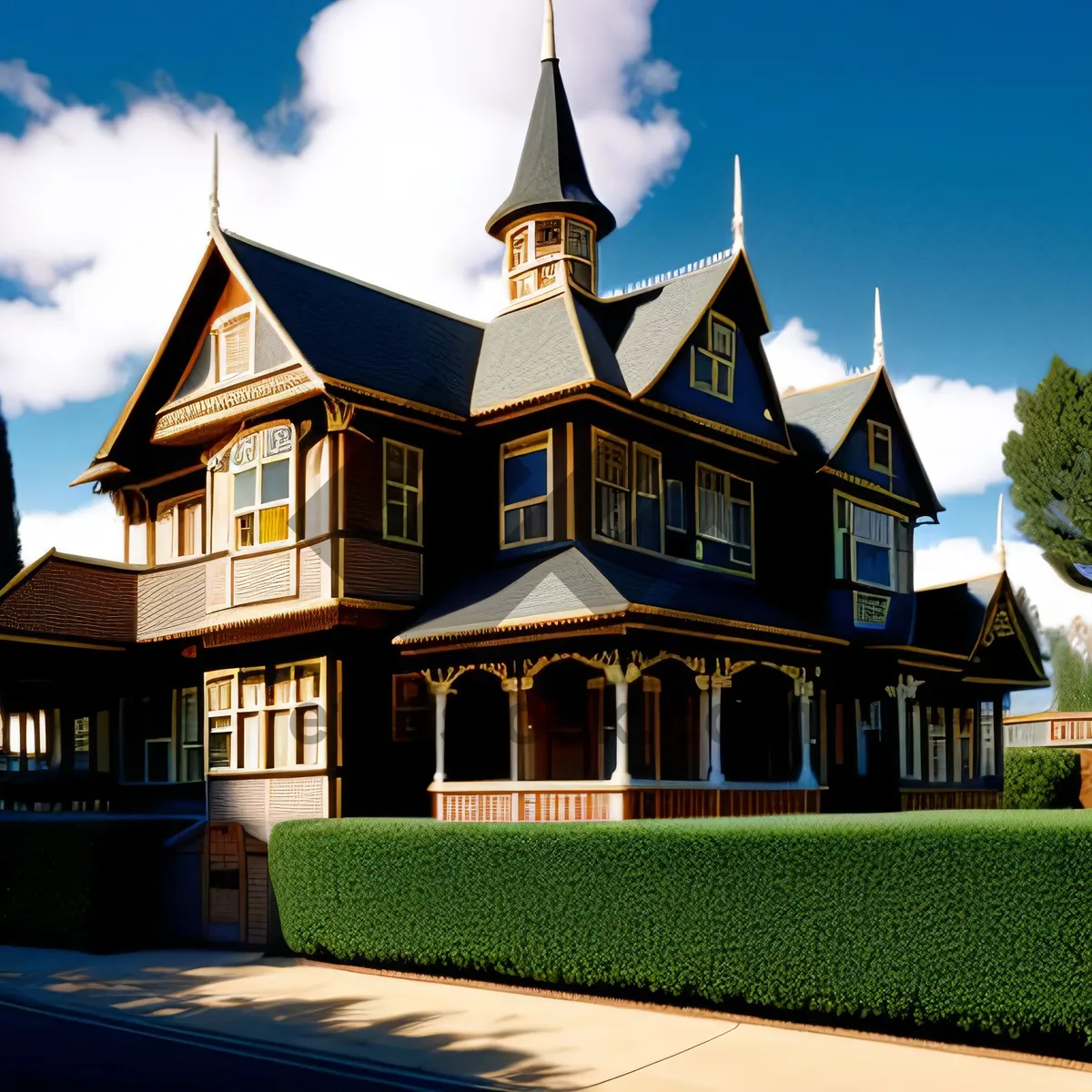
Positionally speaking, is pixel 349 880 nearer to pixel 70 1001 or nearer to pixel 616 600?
pixel 70 1001

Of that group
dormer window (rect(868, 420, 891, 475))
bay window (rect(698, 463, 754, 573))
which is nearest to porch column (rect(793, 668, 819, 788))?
bay window (rect(698, 463, 754, 573))

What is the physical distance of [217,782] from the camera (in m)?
22.3

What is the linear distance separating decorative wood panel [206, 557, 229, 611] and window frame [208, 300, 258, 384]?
3091 millimetres

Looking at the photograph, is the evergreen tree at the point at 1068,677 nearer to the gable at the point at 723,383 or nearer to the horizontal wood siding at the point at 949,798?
the horizontal wood siding at the point at 949,798

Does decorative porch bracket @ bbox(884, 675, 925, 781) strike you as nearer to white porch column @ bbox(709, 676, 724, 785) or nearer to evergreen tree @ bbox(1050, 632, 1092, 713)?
white porch column @ bbox(709, 676, 724, 785)

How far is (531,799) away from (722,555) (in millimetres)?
6946

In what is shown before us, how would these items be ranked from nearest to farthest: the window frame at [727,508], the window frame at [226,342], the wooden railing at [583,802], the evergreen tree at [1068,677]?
the wooden railing at [583,802]
the window frame at [226,342]
the window frame at [727,508]
the evergreen tree at [1068,677]

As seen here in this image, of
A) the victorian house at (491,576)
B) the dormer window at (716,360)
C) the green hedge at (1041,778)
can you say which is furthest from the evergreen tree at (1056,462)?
the dormer window at (716,360)

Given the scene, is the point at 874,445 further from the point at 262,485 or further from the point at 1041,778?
the point at 262,485

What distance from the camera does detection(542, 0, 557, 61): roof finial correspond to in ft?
98.6

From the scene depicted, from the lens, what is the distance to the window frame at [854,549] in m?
26.4

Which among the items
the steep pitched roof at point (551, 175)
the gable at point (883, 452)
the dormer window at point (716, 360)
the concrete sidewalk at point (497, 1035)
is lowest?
the concrete sidewalk at point (497, 1035)

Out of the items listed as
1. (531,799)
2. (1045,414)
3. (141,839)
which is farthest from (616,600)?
(1045,414)

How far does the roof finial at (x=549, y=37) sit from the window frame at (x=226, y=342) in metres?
11.0
